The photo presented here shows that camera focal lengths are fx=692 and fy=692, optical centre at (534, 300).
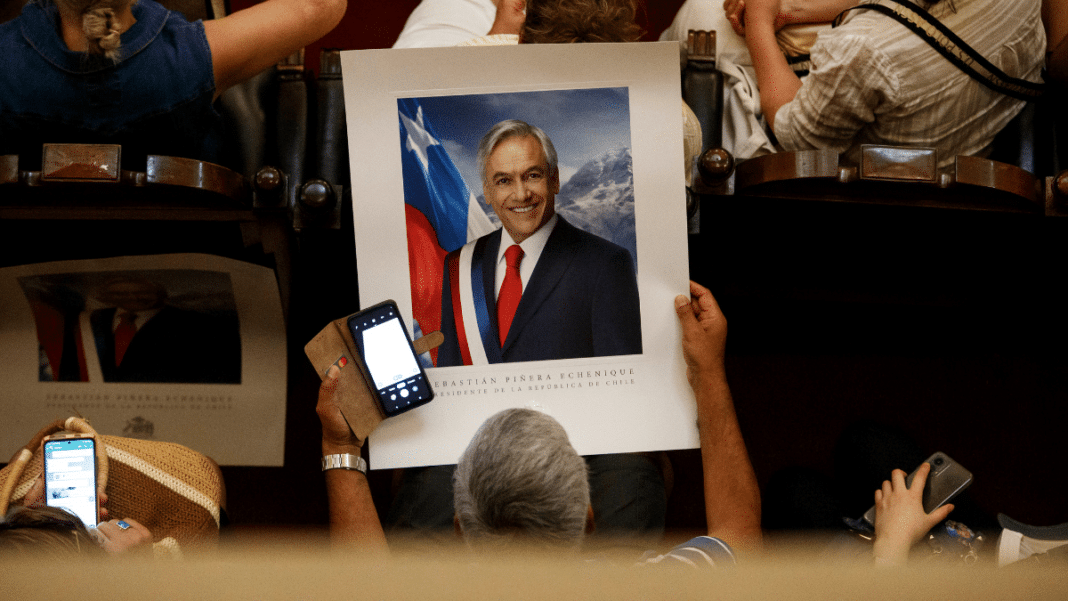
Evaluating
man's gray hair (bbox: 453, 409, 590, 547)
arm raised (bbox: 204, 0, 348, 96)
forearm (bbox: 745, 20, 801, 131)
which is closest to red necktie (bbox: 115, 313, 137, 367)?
arm raised (bbox: 204, 0, 348, 96)

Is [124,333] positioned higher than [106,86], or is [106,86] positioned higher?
[106,86]

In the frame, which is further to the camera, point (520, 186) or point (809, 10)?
point (809, 10)

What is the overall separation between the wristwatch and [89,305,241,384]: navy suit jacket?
0.25m

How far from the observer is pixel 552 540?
595 mm

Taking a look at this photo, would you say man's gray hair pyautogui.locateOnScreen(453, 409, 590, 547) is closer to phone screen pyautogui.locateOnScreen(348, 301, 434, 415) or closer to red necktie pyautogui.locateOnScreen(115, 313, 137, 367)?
phone screen pyautogui.locateOnScreen(348, 301, 434, 415)

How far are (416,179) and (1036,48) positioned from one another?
0.60m

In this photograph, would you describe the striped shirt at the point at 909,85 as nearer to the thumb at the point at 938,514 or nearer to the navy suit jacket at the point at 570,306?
the navy suit jacket at the point at 570,306

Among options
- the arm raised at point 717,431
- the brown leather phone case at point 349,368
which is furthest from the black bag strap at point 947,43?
the brown leather phone case at point 349,368

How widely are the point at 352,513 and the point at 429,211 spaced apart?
0.31m

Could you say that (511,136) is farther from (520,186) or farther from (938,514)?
(938,514)

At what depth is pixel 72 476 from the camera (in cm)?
62

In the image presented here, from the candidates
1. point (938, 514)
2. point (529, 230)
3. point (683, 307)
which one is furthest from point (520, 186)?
point (938, 514)

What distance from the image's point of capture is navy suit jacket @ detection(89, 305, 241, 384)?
83cm

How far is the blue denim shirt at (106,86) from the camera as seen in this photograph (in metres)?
0.58
